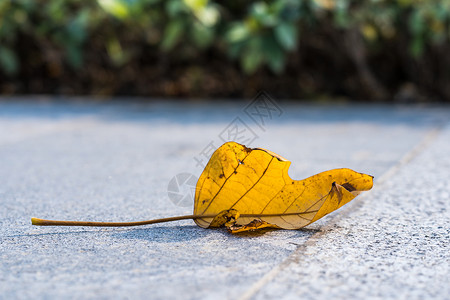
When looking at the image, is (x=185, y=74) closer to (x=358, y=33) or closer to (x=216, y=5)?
(x=216, y=5)

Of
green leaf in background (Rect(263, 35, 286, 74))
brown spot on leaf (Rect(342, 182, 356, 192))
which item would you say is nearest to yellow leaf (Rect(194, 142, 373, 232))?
brown spot on leaf (Rect(342, 182, 356, 192))

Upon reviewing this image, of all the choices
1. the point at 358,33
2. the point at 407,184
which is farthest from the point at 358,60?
the point at 407,184

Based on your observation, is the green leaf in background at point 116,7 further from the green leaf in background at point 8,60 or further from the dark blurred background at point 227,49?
the green leaf in background at point 8,60

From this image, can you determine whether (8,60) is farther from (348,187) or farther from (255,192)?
(348,187)

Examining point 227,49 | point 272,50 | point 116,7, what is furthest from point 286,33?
point 116,7

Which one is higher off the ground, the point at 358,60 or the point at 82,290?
the point at 358,60

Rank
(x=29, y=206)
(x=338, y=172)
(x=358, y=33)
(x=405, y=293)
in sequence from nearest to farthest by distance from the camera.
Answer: (x=405, y=293) < (x=338, y=172) < (x=29, y=206) < (x=358, y=33)

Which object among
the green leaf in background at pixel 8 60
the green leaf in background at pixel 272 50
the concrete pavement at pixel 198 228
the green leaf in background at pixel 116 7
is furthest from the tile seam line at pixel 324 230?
the green leaf in background at pixel 8 60
